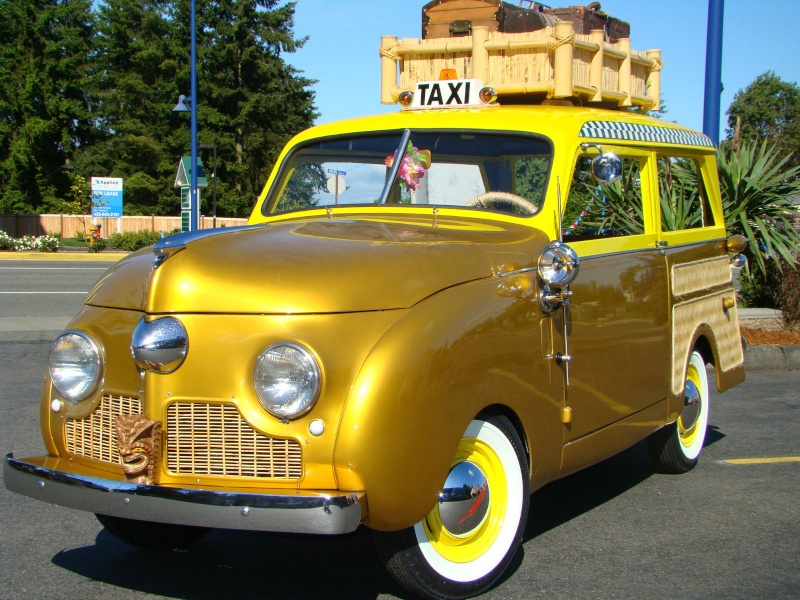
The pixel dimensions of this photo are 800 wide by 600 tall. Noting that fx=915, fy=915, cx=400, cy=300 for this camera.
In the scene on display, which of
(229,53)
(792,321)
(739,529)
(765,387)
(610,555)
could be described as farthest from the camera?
(229,53)

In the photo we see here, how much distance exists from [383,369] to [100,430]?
42.5 inches

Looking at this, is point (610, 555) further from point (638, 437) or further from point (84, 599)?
point (84, 599)

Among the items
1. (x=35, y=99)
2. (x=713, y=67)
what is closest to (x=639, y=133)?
(x=713, y=67)

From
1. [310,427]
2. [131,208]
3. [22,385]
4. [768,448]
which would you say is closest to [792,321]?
[768,448]

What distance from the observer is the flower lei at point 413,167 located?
446 centimetres

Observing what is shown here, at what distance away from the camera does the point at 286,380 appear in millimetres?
2891

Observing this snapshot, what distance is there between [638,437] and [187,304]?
2495 millimetres

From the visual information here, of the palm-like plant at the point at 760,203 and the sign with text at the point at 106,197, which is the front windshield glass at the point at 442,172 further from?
the sign with text at the point at 106,197

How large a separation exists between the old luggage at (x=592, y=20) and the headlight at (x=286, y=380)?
12.3 feet

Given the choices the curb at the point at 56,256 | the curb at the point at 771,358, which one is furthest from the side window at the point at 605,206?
the curb at the point at 56,256

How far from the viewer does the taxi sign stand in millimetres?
4754

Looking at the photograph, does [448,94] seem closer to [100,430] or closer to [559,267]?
[559,267]

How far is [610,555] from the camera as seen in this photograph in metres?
3.92

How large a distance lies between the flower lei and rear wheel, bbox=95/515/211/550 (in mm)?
1881
